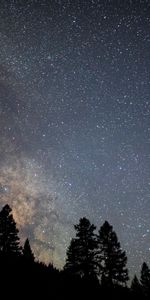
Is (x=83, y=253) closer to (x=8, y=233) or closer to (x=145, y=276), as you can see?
(x=8, y=233)

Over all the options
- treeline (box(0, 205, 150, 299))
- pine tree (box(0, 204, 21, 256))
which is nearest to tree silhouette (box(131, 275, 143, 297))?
treeline (box(0, 205, 150, 299))

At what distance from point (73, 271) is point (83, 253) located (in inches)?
95.8

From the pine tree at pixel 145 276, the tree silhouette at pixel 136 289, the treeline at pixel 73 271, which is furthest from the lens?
the pine tree at pixel 145 276

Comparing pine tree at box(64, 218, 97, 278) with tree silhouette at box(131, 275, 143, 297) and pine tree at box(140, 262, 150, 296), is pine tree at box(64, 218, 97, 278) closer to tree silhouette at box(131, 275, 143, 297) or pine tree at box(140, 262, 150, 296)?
tree silhouette at box(131, 275, 143, 297)

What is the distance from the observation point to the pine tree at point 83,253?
1571 inches

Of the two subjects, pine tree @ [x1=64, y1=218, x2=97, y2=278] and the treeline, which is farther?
pine tree @ [x1=64, y1=218, x2=97, y2=278]

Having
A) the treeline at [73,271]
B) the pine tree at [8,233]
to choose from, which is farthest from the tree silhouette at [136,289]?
the pine tree at [8,233]

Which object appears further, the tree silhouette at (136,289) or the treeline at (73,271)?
the tree silhouette at (136,289)

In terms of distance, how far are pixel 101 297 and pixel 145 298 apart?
22.8 feet

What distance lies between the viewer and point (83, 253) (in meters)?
40.6

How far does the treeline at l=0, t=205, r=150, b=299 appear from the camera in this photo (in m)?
→ 25.1

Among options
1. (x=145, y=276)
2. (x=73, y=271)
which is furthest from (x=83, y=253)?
(x=145, y=276)

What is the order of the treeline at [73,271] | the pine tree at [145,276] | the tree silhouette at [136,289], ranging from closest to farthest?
the treeline at [73,271] → the tree silhouette at [136,289] → the pine tree at [145,276]

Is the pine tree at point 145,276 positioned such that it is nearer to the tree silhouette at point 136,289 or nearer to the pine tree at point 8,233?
the tree silhouette at point 136,289
